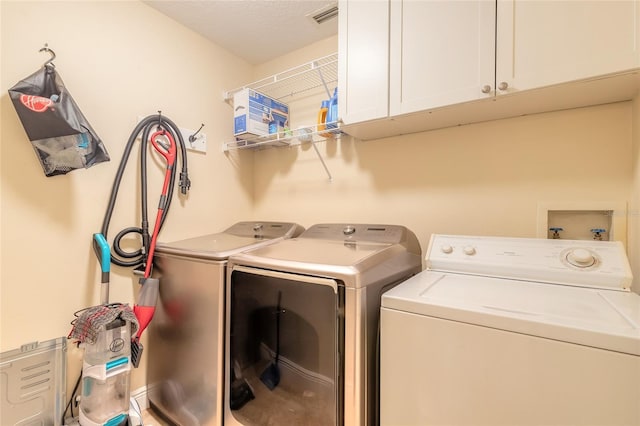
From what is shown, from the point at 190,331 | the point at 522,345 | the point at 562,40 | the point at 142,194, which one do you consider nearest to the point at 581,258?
the point at 522,345

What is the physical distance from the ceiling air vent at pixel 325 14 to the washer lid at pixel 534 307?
1.71 meters

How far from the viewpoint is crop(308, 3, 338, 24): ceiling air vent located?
70.2 inches

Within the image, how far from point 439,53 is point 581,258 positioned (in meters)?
1.01

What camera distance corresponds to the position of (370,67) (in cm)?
144

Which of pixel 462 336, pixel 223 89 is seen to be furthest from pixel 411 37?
pixel 223 89

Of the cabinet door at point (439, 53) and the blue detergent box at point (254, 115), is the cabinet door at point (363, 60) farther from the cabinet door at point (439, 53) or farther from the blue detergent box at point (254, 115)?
the blue detergent box at point (254, 115)

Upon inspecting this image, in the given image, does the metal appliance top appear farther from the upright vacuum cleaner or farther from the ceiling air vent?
the ceiling air vent

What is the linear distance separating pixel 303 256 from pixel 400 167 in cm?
91

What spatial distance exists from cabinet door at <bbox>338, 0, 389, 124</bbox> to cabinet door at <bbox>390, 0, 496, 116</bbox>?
0.16 feet

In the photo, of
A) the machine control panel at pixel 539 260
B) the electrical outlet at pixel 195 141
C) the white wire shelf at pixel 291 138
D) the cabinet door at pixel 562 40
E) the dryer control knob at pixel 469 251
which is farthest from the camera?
the electrical outlet at pixel 195 141

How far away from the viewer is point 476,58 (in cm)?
117

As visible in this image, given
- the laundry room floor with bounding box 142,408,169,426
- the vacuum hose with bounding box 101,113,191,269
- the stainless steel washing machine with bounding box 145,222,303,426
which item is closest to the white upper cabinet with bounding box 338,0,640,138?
the stainless steel washing machine with bounding box 145,222,303,426

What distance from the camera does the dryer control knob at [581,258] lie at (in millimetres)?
1087

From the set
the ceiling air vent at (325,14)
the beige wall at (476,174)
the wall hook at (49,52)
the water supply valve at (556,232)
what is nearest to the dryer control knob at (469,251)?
the beige wall at (476,174)
